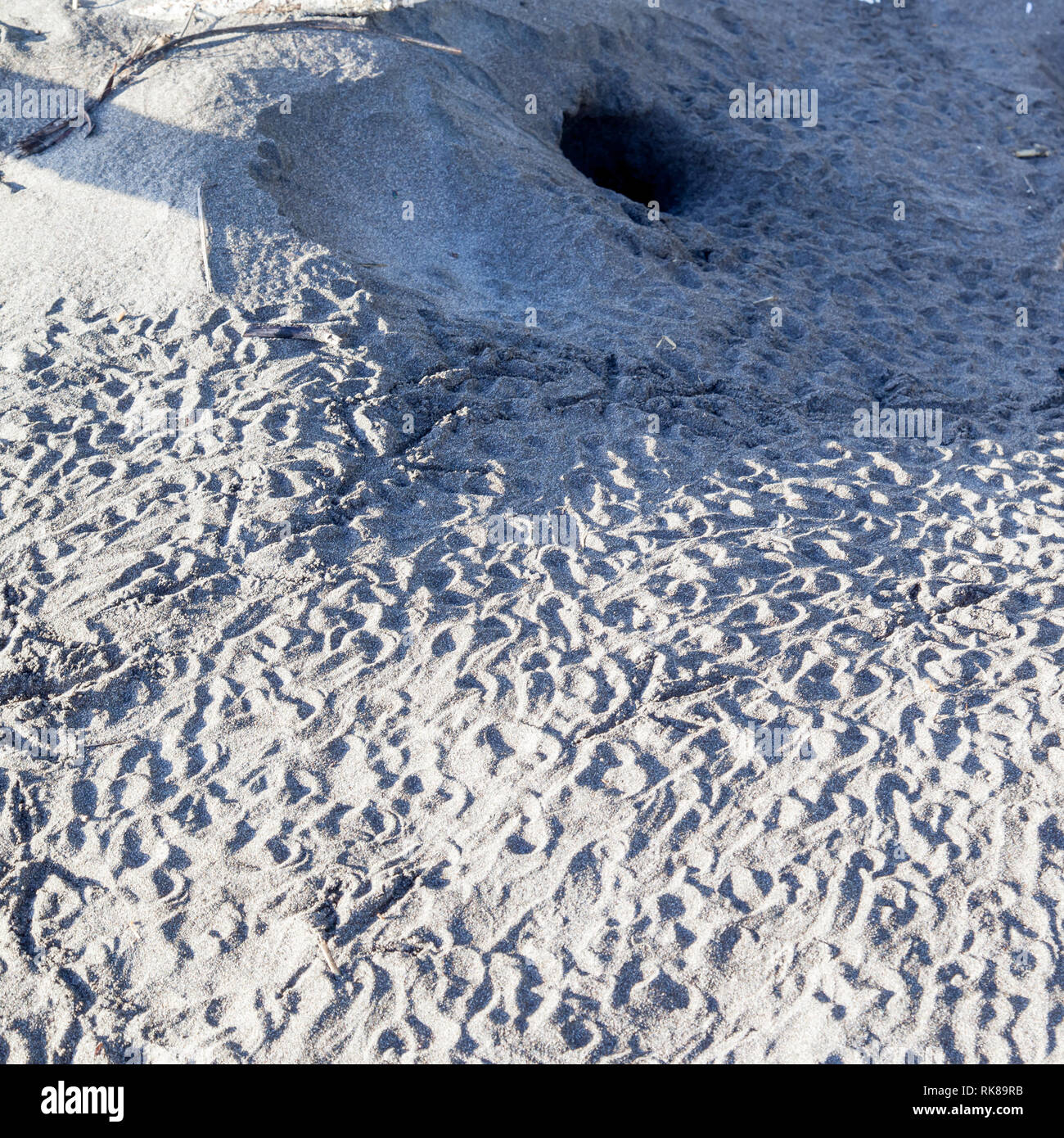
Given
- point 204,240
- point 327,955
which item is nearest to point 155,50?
point 204,240

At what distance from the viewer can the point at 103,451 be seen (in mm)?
5281

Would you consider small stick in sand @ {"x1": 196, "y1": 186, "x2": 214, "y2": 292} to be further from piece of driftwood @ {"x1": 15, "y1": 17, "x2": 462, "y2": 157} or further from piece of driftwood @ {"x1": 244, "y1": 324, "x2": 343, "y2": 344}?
piece of driftwood @ {"x1": 15, "y1": 17, "x2": 462, "y2": 157}

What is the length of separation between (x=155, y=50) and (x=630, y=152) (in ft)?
12.7

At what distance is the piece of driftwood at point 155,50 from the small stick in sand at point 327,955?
5.89 meters

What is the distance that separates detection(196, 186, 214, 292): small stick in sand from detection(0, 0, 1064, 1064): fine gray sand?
2.7 inches

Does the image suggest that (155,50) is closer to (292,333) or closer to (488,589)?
(292,333)

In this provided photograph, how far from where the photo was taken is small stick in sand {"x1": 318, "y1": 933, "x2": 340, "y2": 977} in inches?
142

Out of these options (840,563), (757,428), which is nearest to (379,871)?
(840,563)

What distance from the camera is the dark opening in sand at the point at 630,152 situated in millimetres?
8703

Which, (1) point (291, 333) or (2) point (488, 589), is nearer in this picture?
(2) point (488, 589)

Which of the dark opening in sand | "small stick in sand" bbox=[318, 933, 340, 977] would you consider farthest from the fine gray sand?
the dark opening in sand

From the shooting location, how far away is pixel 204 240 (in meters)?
6.23

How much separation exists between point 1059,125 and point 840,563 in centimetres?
734

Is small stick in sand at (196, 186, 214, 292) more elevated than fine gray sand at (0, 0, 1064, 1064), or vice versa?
small stick in sand at (196, 186, 214, 292)
